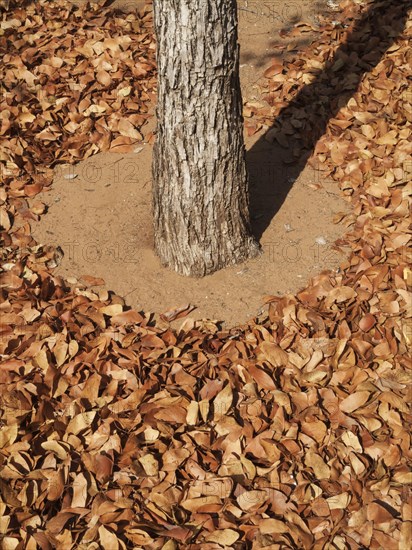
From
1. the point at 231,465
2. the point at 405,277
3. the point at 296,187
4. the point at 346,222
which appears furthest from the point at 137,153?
the point at 231,465

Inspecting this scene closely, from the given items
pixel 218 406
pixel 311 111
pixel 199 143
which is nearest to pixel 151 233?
pixel 199 143

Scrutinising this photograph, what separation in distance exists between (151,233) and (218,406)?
135cm

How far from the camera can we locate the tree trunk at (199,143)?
11.3 ft

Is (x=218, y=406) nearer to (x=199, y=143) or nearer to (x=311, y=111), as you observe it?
(x=199, y=143)

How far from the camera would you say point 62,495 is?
10.3ft

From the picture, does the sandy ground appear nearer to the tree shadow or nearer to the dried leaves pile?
the tree shadow

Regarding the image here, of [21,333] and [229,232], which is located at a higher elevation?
[229,232]

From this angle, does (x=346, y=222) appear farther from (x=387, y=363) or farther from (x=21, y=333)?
(x=21, y=333)

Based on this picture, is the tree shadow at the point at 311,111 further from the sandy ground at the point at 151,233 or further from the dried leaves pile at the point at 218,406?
the dried leaves pile at the point at 218,406

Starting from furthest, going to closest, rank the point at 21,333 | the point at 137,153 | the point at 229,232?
the point at 137,153
the point at 229,232
the point at 21,333

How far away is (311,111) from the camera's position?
5.17m

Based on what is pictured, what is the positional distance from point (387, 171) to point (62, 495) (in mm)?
2753

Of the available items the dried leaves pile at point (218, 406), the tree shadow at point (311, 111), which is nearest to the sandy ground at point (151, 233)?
the tree shadow at point (311, 111)

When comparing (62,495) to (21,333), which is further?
(21,333)
